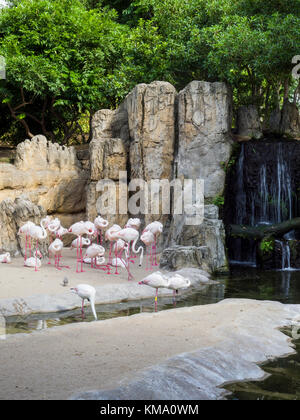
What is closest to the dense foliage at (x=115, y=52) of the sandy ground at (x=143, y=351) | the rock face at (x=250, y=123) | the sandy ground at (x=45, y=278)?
the rock face at (x=250, y=123)

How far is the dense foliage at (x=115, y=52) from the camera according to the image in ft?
50.2

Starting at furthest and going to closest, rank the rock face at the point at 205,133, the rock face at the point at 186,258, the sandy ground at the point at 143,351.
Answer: the rock face at the point at 205,133
the rock face at the point at 186,258
the sandy ground at the point at 143,351

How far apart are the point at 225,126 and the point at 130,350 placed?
32.2 ft

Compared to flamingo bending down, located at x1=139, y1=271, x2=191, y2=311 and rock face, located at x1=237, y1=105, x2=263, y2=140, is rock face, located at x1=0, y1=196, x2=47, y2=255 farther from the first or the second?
rock face, located at x1=237, y1=105, x2=263, y2=140

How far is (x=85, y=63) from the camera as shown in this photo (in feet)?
59.3

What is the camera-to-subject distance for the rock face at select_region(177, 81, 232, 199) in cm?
1314

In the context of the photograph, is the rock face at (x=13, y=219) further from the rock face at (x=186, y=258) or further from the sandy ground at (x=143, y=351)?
the sandy ground at (x=143, y=351)

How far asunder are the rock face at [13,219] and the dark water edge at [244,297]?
4792 millimetres

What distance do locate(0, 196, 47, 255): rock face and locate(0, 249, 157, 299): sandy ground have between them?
122 cm

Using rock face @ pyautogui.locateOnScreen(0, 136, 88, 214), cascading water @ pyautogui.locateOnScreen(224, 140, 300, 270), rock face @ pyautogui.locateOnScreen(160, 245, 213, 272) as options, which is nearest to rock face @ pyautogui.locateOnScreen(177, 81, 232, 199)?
cascading water @ pyautogui.locateOnScreen(224, 140, 300, 270)

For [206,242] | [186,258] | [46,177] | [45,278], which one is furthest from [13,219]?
[206,242]

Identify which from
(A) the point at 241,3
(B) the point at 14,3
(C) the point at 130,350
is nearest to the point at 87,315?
(C) the point at 130,350

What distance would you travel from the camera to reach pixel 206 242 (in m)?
10.7
